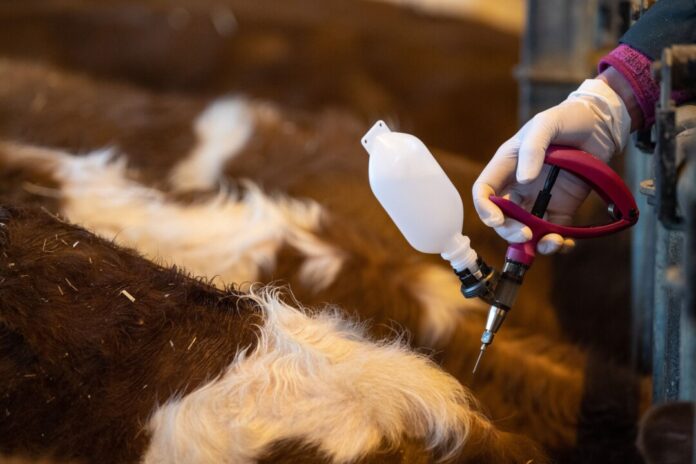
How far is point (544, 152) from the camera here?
62 cm

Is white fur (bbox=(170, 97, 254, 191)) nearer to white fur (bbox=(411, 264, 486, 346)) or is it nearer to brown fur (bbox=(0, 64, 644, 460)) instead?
brown fur (bbox=(0, 64, 644, 460))

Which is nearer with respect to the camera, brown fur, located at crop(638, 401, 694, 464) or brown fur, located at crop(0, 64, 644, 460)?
brown fur, located at crop(638, 401, 694, 464)

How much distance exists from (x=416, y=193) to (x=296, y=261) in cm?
35

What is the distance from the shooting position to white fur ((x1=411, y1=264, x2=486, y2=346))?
862 millimetres

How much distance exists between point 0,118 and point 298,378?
0.74 meters

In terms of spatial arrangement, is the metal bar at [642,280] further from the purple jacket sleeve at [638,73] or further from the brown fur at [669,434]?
the brown fur at [669,434]

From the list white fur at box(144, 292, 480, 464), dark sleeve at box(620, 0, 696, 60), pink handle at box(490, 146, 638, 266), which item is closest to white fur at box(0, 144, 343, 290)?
white fur at box(144, 292, 480, 464)

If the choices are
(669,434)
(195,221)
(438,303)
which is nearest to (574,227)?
(669,434)

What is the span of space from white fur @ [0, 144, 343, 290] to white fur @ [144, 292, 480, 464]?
21cm

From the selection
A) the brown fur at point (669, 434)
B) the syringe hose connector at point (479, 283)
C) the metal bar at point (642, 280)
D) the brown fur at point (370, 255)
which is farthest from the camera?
the metal bar at point (642, 280)

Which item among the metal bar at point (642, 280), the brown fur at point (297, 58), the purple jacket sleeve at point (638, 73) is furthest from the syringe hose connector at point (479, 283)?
the brown fur at point (297, 58)

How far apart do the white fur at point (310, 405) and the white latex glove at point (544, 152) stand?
156 mm

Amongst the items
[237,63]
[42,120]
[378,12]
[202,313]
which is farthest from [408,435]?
[378,12]

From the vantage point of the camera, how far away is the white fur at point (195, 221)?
909mm
